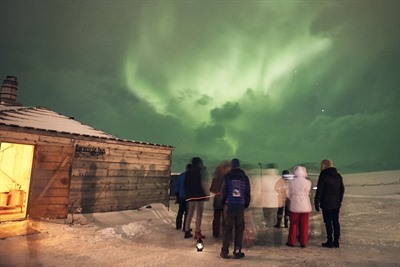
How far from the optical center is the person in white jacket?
704 centimetres

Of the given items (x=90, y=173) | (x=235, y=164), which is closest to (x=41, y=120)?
(x=90, y=173)

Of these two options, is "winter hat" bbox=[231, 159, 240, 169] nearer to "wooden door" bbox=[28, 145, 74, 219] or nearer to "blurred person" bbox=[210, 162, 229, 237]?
"blurred person" bbox=[210, 162, 229, 237]

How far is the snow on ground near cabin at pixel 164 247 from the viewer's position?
5.65m

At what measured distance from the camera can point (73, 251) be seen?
6.25 meters

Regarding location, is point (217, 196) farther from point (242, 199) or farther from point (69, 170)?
point (69, 170)

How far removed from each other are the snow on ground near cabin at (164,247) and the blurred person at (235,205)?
0.29 meters

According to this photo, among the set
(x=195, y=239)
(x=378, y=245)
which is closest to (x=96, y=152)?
(x=195, y=239)

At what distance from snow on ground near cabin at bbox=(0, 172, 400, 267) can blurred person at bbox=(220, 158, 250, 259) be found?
289mm

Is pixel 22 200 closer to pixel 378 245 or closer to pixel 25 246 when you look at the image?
pixel 25 246

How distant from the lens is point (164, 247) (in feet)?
22.4

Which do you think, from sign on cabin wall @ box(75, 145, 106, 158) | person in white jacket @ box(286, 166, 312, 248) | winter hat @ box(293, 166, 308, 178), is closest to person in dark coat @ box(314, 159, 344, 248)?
person in white jacket @ box(286, 166, 312, 248)

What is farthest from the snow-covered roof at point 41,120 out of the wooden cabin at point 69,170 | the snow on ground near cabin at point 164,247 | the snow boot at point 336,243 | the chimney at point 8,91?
the snow boot at point 336,243

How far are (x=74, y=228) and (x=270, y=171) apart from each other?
21.1 feet

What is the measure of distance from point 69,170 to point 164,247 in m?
5.39
